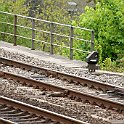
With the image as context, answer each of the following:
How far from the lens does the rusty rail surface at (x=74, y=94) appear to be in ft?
47.9

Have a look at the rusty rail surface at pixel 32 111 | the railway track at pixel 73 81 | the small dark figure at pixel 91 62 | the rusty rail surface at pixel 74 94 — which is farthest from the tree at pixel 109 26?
the rusty rail surface at pixel 32 111

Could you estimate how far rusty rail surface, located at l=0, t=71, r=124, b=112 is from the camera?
14.6 meters

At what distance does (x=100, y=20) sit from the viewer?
38.9 metres

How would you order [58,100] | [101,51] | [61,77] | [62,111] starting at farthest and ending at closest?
1. [101,51]
2. [61,77]
3. [58,100]
4. [62,111]

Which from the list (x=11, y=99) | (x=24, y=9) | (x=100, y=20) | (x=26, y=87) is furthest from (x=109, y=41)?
(x=11, y=99)

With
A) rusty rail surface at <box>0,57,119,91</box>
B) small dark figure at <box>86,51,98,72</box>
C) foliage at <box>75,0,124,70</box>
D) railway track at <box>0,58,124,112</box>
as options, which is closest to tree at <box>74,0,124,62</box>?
foliage at <box>75,0,124,70</box>

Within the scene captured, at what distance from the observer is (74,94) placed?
15727mm

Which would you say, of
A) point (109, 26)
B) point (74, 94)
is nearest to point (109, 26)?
point (109, 26)

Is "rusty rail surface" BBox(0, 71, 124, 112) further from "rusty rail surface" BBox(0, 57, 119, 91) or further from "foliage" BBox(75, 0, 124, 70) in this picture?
"foliage" BBox(75, 0, 124, 70)

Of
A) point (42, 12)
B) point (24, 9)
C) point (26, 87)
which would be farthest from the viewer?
point (42, 12)

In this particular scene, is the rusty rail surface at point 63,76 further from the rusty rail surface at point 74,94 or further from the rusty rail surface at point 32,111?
the rusty rail surface at point 32,111

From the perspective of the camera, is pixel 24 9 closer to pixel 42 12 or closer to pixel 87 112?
pixel 42 12

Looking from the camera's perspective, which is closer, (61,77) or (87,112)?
(87,112)

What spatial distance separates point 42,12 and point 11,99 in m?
43.5
